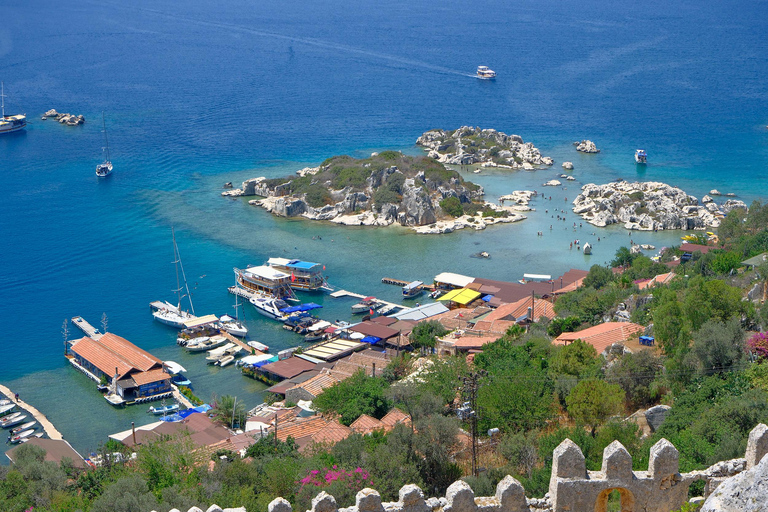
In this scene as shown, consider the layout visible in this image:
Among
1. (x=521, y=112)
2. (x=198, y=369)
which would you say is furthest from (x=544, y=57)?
(x=198, y=369)

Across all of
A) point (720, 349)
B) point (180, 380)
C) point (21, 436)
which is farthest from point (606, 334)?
point (21, 436)

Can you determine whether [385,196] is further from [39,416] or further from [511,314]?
[39,416]

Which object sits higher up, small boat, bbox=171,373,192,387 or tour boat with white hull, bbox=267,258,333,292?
tour boat with white hull, bbox=267,258,333,292

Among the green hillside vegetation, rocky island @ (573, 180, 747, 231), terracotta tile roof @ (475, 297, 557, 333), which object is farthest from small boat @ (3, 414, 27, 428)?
rocky island @ (573, 180, 747, 231)

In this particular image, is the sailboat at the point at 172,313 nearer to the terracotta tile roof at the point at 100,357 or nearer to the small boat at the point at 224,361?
the terracotta tile roof at the point at 100,357

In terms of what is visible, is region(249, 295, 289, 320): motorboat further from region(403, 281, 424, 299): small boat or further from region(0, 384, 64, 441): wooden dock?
region(0, 384, 64, 441): wooden dock

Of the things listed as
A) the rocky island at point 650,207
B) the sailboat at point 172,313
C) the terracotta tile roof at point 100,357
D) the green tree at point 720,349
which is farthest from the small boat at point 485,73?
the green tree at point 720,349
